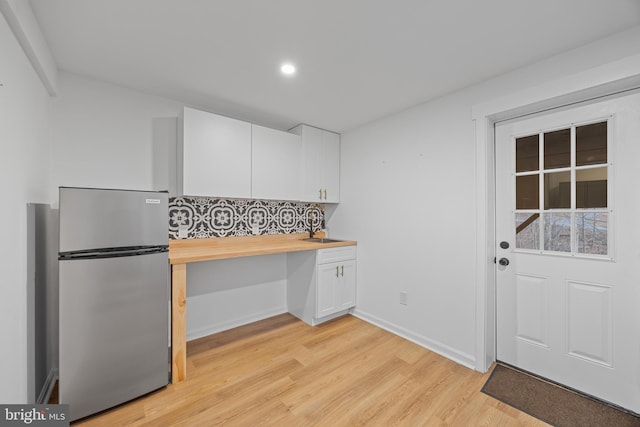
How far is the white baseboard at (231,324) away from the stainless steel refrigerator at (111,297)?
755mm

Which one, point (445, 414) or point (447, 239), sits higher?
point (447, 239)

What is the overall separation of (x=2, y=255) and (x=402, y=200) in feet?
9.14

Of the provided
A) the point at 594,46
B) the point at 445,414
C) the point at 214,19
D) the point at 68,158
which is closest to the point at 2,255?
the point at 68,158

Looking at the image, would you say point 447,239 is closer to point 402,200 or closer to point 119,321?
point 402,200

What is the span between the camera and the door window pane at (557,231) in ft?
6.14

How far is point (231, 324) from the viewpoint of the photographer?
9.34 ft

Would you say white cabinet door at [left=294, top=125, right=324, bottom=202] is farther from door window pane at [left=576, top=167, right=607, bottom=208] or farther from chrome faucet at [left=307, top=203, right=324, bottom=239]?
door window pane at [left=576, top=167, right=607, bottom=208]

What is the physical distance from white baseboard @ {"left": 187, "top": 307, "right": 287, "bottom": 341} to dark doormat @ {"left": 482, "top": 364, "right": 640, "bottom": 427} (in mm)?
2177

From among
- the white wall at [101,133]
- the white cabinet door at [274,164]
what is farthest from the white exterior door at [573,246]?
the white wall at [101,133]

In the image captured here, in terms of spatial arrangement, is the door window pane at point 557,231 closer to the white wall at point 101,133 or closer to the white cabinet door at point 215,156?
the white cabinet door at point 215,156

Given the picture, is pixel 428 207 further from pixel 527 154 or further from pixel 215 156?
pixel 215 156

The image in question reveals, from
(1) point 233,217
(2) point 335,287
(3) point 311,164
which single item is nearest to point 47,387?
(1) point 233,217

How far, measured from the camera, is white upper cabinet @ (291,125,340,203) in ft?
10.2

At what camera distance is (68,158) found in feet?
6.64
